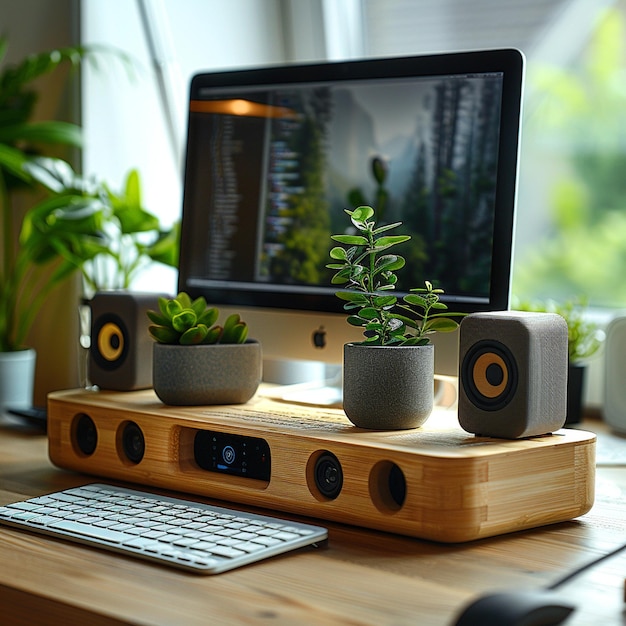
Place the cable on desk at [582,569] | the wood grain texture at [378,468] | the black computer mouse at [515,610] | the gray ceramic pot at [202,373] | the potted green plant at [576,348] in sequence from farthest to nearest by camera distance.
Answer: the potted green plant at [576,348] → the gray ceramic pot at [202,373] → the wood grain texture at [378,468] → the cable on desk at [582,569] → the black computer mouse at [515,610]

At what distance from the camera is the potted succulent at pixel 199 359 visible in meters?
1.18

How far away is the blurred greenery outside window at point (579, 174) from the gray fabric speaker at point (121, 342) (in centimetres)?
93

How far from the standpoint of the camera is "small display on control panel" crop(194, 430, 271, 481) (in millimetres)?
1085

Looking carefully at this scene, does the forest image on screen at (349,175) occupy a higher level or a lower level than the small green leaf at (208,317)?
higher

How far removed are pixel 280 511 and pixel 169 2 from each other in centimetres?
131

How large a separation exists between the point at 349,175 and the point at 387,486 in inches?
18.8

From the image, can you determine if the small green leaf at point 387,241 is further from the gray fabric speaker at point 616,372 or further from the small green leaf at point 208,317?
the gray fabric speaker at point 616,372

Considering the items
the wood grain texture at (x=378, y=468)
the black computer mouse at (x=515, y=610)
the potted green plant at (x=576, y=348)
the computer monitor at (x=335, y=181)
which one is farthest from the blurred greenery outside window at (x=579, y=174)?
the black computer mouse at (x=515, y=610)

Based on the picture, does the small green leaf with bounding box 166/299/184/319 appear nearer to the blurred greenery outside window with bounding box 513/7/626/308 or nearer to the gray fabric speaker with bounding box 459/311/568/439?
the gray fabric speaker with bounding box 459/311/568/439

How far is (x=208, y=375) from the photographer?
119 centimetres

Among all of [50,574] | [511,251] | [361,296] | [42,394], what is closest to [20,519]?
[50,574]

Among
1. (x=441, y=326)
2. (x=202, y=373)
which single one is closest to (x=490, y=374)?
(x=441, y=326)

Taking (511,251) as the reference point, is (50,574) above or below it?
below

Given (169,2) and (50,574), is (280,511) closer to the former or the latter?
(50,574)
